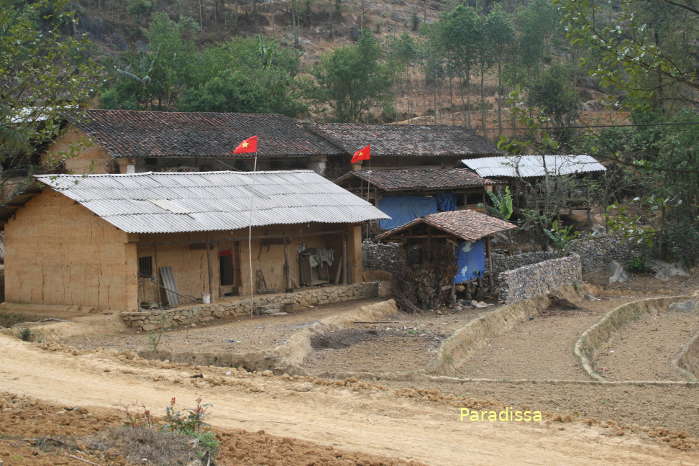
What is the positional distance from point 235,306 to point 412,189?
12954 mm

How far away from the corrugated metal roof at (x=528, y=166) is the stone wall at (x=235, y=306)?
12661mm

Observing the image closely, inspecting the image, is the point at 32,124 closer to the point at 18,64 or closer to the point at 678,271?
the point at 18,64

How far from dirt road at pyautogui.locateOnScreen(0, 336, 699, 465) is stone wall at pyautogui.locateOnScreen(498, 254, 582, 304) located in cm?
1237

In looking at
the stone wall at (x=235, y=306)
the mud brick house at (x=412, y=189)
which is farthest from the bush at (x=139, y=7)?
the stone wall at (x=235, y=306)

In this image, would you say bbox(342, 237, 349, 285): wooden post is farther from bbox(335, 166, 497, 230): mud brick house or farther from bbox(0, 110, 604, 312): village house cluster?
bbox(335, 166, 497, 230): mud brick house

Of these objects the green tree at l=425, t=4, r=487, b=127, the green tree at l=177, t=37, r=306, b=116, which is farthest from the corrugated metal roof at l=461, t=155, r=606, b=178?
the green tree at l=425, t=4, r=487, b=127

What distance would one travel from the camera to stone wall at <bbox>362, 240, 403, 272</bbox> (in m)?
26.8

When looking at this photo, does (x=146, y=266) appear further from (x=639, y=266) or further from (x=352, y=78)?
(x=352, y=78)

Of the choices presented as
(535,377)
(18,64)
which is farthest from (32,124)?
(535,377)

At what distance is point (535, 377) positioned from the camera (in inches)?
588

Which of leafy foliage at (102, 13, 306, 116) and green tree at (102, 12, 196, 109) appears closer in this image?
leafy foliage at (102, 13, 306, 116)

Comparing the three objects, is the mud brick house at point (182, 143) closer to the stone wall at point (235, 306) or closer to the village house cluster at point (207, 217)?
the village house cluster at point (207, 217)

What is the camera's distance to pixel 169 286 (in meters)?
20.5

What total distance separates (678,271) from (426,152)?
1227 cm
